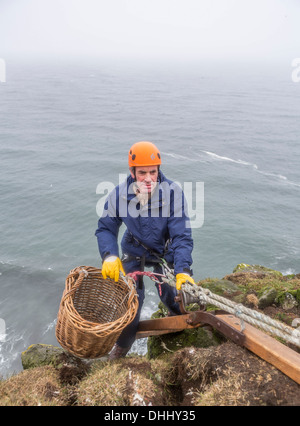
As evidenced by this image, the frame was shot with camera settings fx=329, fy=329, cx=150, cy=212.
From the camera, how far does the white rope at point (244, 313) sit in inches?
179

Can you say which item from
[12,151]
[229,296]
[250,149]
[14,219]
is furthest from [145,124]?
[229,296]

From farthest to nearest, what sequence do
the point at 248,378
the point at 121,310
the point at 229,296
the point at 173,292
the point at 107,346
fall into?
the point at 229,296 < the point at 173,292 < the point at 121,310 < the point at 107,346 < the point at 248,378

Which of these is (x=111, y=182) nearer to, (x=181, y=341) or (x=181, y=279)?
(x=181, y=341)

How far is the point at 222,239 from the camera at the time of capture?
3928 cm

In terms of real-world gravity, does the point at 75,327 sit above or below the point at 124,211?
below

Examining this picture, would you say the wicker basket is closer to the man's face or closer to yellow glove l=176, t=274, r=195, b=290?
A: yellow glove l=176, t=274, r=195, b=290

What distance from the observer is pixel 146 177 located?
6.34 m

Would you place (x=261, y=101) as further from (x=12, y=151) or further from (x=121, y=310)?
(x=121, y=310)

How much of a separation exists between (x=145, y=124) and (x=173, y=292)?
9186 centimetres

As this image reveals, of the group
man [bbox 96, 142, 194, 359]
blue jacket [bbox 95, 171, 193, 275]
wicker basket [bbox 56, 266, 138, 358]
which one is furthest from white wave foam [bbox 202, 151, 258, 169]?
wicker basket [bbox 56, 266, 138, 358]

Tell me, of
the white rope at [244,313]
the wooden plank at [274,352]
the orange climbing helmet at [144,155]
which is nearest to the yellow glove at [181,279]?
the white rope at [244,313]

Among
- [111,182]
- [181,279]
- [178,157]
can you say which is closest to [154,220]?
[181,279]

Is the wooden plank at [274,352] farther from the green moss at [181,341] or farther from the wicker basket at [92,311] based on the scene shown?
the wicker basket at [92,311]

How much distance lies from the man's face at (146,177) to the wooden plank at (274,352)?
2955 mm
